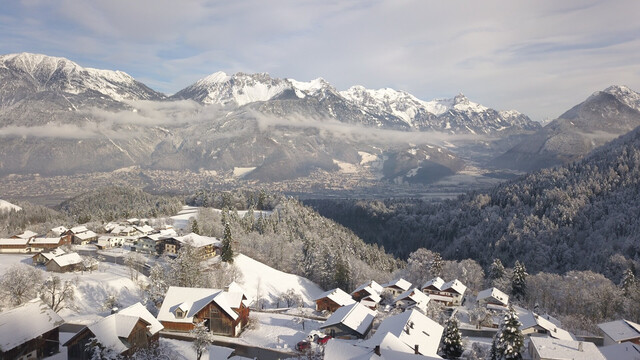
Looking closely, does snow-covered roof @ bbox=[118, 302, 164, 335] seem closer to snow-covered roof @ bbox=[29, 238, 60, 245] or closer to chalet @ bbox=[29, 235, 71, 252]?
chalet @ bbox=[29, 235, 71, 252]

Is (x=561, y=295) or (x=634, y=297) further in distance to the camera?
(x=561, y=295)

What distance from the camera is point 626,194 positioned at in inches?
6142

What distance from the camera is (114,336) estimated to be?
34.2 meters

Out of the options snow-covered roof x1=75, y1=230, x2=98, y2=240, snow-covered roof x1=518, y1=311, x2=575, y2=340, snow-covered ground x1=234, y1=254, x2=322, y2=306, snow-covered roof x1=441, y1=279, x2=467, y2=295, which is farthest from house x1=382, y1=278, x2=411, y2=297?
snow-covered roof x1=75, y1=230, x2=98, y2=240

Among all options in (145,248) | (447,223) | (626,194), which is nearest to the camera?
(145,248)

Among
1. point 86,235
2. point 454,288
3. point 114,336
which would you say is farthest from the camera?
point 86,235

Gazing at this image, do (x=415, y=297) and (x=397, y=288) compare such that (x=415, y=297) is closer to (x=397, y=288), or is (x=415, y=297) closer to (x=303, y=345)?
(x=397, y=288)

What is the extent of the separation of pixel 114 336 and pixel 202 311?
11.7 meters

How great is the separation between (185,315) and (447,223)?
15854 centimetres

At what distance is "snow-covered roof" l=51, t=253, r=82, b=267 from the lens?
204ft

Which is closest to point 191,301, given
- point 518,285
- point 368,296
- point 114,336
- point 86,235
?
point 114,336

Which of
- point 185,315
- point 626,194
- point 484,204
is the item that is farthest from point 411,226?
point 185,315

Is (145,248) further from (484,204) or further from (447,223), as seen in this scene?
(484,204)

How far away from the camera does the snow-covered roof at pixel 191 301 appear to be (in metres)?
43.9
